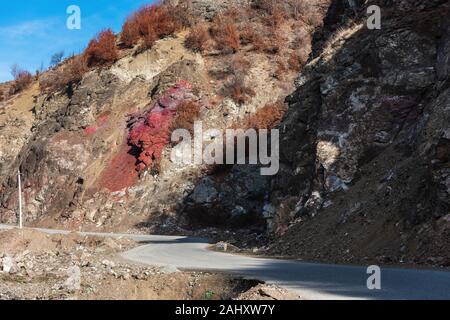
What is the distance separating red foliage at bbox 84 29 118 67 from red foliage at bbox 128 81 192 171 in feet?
33.2

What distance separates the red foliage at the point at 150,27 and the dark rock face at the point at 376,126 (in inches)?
1111

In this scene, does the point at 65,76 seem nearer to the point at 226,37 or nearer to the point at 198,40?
the point at 198,40

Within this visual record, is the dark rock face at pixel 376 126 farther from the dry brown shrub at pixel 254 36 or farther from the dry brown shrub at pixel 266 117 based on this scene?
the dry brown shrub at pixel 254 36

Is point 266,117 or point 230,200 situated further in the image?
point 266,117

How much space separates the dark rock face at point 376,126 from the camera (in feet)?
51.7

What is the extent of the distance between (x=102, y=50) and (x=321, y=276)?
139 ft

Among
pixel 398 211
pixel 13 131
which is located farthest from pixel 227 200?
pixel 13 131

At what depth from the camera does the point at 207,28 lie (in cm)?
4984

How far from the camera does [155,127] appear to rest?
39.2 metres
